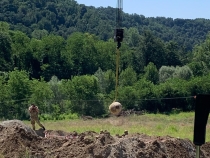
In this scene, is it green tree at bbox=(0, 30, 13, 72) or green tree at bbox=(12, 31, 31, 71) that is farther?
green tree at bbox=(12, 31, 31, 71)

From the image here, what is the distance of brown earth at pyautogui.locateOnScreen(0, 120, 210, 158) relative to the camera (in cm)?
1794

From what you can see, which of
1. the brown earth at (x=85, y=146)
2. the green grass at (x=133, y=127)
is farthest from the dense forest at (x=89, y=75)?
the brown earth at (x=85, y=146)

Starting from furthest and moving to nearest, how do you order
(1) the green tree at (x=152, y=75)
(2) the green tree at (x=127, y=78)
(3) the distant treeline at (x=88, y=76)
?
(1) the green tree at (x=152, y=75)
(2) the green tree at (x=127, y=78)
(3) the distant treeline at (x=88, y=76)

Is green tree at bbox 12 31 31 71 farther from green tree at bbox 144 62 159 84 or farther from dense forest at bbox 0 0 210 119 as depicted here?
green tree at bbox 144 62 159 84

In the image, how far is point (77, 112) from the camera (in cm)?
5400

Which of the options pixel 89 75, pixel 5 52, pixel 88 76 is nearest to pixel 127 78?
pixel 89 75

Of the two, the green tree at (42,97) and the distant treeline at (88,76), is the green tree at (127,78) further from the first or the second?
the green tree at (42,97)

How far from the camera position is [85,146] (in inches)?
725

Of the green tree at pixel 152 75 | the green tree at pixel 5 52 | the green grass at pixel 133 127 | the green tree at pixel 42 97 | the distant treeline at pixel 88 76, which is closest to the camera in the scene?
the green grass at pixel 133 127

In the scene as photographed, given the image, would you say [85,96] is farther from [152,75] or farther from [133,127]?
[152,75]

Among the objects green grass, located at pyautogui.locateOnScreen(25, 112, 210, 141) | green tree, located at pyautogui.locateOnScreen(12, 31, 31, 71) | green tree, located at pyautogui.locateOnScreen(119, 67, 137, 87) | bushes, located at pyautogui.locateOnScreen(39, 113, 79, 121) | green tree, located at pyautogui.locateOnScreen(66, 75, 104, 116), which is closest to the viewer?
green grass, located at pyautogui.locateOnScreen(25, 112, 210, 141)

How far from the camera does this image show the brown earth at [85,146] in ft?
58.9

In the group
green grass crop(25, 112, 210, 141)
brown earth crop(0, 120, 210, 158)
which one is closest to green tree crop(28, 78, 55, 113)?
green grass crop(25, 112, 210, 141)

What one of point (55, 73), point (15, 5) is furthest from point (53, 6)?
point (55, 73)
